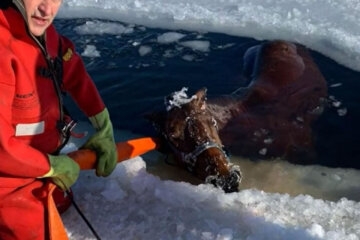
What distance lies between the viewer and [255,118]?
4.48 metres

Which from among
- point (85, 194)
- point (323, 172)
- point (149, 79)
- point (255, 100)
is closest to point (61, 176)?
point (85, 194)

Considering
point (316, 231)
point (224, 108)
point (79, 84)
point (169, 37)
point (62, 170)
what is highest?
point (79, 84)

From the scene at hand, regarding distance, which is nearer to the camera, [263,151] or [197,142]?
[197,142]

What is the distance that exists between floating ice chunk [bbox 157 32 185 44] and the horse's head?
7.88 ft

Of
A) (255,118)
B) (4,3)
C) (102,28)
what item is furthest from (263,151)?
(102,28)

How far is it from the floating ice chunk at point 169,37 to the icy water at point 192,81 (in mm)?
75

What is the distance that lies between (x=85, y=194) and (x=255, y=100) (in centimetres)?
208

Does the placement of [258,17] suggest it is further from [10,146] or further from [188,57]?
[10,146]

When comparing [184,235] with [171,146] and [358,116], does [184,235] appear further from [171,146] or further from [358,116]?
[358,116]

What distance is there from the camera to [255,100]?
4.70m

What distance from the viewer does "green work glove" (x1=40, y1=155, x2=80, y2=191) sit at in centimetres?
254

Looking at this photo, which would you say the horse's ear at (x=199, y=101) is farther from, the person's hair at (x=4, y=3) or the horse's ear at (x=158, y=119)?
the person's hair at (x=4, y=3)

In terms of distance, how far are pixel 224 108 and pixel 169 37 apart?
1.96 meters

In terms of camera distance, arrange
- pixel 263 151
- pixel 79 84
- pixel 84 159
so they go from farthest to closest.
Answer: pixel 263 151
pixel 79 84
pixel 84 159
